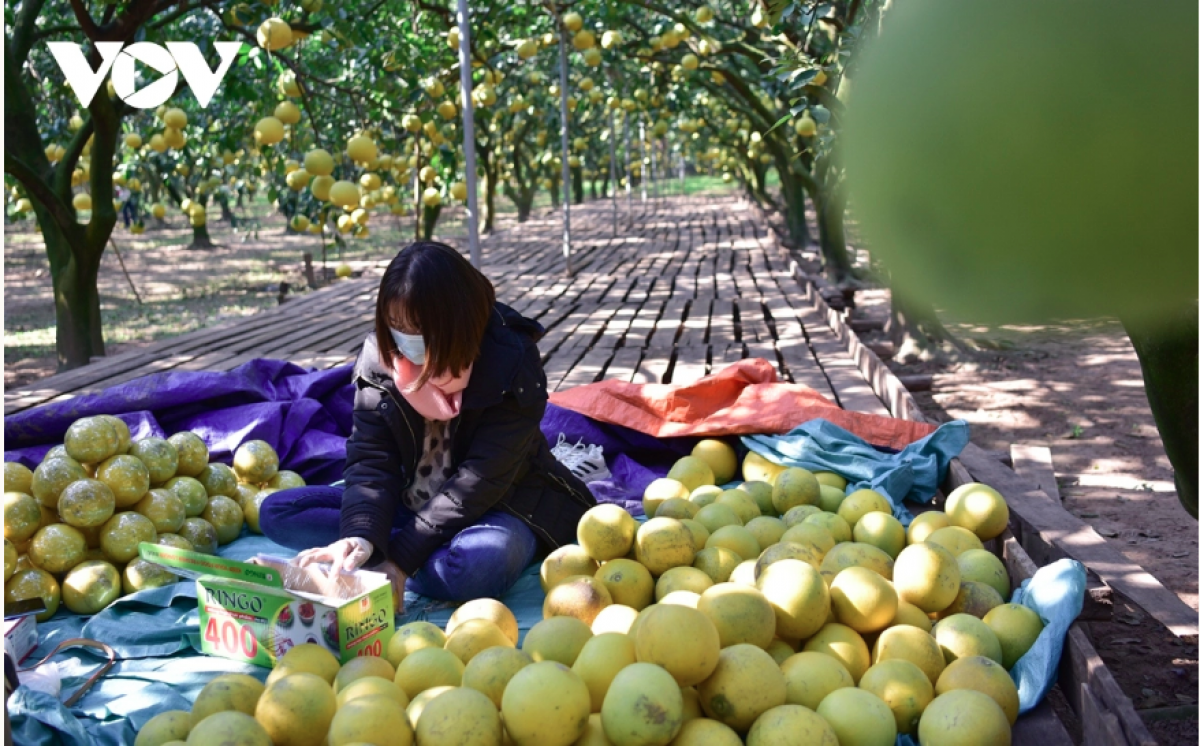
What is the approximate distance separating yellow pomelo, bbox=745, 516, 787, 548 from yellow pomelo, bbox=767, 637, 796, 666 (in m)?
0.68

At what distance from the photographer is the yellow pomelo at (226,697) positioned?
196 centimetres

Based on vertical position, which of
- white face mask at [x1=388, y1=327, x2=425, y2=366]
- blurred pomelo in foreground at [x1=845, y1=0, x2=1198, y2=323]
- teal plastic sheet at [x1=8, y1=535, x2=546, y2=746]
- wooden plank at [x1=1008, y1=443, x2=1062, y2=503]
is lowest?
wooden plank at [x1=1008, y1=443, x2=1062, y2=503]

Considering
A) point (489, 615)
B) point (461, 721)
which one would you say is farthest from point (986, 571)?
point (461, 721)

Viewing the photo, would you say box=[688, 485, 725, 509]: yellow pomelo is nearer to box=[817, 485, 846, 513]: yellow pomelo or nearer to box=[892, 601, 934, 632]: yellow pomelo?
box=[817, 485, 846, 513]: yellow pomelo

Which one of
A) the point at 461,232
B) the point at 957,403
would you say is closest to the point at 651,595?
the point at 957,403

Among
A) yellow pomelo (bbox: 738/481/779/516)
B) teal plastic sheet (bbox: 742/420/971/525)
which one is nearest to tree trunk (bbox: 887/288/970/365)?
teal plastic sheet (bbox: 742/420/971/525)

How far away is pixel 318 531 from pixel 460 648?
3.61 ft

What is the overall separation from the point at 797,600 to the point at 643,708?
22.7 inches

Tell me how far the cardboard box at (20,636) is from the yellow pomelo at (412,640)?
87 cm

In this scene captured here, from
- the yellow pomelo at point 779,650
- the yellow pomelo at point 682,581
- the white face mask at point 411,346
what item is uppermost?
the white face mask at point 411,346

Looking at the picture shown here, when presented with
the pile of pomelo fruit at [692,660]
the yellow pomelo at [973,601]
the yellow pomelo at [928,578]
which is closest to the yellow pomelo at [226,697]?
the pile of pomelo fruit at [692,660]

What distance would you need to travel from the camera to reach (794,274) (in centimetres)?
974

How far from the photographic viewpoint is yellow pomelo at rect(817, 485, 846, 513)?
334 centimetres

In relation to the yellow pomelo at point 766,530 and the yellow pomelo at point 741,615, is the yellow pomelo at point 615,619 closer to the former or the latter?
the yellow pomelo at point 741,615
